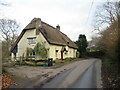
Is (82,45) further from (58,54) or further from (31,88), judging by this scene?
(31,88)

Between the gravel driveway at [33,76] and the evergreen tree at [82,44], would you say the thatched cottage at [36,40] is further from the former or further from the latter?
the evergreen tree at [82,44]

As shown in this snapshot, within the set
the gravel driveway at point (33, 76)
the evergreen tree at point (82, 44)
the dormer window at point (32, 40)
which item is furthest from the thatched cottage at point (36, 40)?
the evergreen tree at point (82, 44)

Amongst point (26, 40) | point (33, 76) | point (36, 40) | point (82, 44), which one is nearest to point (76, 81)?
point (33, 76)

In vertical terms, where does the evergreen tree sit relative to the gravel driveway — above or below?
above

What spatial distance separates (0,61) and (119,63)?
29.8 feet

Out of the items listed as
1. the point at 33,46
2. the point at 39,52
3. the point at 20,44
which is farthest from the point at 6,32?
the point at 39,52

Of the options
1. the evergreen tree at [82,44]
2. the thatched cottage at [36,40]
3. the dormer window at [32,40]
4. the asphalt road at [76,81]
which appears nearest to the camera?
the asphalt road at [76,81]

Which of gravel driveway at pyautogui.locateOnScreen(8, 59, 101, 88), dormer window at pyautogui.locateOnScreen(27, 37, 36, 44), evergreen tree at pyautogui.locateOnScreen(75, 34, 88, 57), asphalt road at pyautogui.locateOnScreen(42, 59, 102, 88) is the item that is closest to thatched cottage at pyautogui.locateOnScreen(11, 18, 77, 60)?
dormer window at pyautogui.locateOnScreen(27, 37, 36, 44)

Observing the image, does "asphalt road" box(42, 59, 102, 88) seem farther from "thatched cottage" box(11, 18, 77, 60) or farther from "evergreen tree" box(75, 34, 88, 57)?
"evergreen tree" box(75, 34, 88, 57)

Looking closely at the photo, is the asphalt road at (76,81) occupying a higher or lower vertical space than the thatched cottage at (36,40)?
lower

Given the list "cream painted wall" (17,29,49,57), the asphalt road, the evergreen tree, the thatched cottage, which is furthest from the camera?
the evergreen tree

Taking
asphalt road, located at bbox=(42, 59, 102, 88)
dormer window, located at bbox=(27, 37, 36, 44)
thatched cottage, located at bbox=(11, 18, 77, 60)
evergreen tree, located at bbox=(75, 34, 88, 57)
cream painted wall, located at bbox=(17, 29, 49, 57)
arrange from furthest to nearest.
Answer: evergreen tree, located at bbox=(75, 34, 88, 57)
dormer window, located at bbox=(27, 37, 36, 44)
cream painted wall, located at bbox=(17, 29, 49, 57)
thatched cottage, located at bbox=(11, 18, 77, 60)
asphalt road, located at bbox=(42, 59, 102, 88)

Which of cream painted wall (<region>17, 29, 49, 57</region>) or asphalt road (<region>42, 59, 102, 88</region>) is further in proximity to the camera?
cream painted wall (<region>17, 29, 49, 57</region>)

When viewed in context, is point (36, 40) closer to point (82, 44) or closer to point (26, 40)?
point (26, 40)
